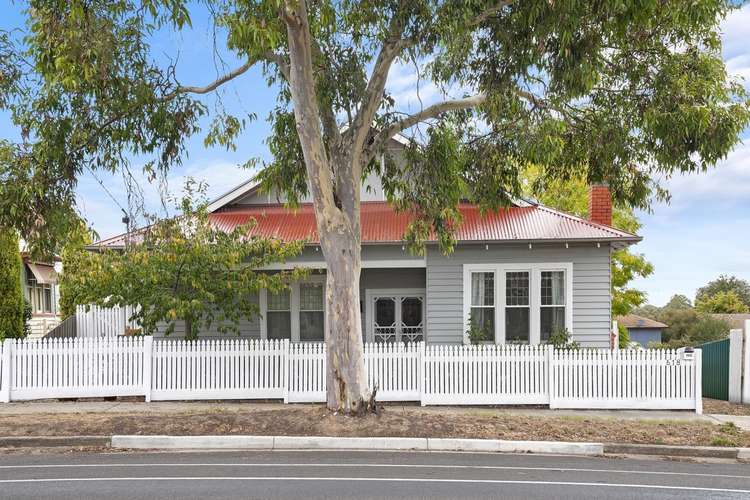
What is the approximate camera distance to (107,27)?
41.6ft

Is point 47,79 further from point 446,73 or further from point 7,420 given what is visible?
point 446,73

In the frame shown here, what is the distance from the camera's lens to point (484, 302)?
60.5 ft

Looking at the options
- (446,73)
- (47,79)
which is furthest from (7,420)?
(446,73)

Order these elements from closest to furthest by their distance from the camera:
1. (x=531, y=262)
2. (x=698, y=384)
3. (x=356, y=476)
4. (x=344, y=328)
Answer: (x=356, y=476), (x=344, y=328), (x=698, y=384), (x=531, y=262)

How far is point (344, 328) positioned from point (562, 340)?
6.97 meters

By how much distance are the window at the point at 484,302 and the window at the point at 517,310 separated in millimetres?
359

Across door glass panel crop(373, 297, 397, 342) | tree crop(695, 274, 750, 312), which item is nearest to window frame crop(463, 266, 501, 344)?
door glass panel crop(373, 297, 397, 342)

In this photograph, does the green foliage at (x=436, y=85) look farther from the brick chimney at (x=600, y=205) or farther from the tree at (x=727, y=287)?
the tree at (x=727, y=287)

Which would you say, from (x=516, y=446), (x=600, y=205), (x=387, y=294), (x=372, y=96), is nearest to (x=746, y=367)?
(x=600, y=205)

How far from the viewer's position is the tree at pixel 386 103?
482 inches

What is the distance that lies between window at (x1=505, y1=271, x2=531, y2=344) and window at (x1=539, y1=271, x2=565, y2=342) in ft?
1.22

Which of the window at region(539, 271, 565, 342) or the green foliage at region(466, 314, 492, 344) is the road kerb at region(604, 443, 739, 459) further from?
the window at region(539, 271, 565, 342)

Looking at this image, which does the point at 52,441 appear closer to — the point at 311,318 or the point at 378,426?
the point at 378,426

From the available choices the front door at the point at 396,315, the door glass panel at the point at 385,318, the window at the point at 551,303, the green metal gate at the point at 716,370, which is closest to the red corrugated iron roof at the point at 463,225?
the window at the point at 551,303
